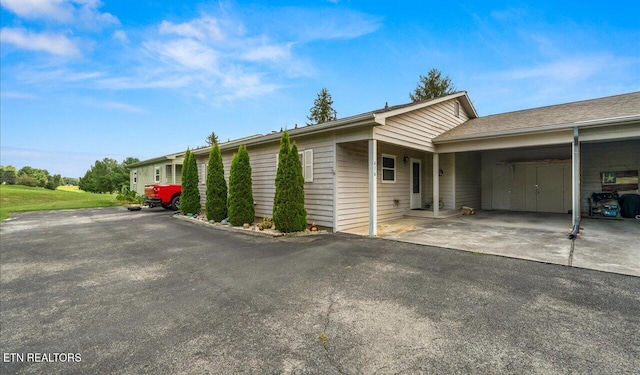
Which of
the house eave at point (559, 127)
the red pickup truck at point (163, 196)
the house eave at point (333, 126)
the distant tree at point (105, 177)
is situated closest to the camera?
the house eave at point (559, 127)

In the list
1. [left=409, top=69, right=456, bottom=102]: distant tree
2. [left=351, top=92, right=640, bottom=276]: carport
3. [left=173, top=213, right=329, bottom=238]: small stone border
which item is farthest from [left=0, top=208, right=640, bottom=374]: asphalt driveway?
[left=409, top=69, right=456, bottom=102]: distant tree

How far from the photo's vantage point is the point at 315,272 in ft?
14.1

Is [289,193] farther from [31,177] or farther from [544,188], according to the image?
[31,177]

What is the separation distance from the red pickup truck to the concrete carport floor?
10.7 meters

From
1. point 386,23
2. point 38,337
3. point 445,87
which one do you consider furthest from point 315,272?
point 445,87

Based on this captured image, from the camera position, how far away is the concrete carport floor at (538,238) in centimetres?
467

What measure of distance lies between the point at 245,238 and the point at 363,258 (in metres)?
3.48

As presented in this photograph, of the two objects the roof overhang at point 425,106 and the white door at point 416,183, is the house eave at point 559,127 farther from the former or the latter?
the white door at point 416,183

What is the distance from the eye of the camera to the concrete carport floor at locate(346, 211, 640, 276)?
15.3 feet

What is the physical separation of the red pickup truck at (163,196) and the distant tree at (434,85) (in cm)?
2399

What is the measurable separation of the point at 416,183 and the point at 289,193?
607 centimetres

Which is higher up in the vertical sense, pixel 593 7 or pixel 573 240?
pixel 593 7

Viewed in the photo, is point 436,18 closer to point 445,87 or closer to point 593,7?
point 593,7

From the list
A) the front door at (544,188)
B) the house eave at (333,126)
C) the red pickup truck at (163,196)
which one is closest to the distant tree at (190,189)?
the red pickup truck at (163,196)
